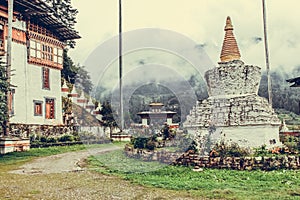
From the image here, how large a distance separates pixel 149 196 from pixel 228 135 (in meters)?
8.55

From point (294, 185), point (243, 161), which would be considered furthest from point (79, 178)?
point (294, 185)

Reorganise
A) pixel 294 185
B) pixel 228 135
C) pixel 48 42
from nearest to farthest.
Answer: pixel 294 185 < pixel 228 135 < pixel 48 42

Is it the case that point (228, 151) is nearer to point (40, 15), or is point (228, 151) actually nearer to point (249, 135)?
point (249, 135)

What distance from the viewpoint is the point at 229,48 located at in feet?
59.7

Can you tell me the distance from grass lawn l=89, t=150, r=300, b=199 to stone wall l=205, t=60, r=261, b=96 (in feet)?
20.6

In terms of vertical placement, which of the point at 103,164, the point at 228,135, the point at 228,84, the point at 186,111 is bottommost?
the point at 103,164

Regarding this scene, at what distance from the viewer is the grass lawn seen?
8461 mm

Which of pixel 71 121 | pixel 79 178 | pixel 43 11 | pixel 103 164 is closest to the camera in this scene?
pixel 79 178

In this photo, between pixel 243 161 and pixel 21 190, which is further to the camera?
pixel 243 161

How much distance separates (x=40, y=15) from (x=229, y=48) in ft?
56.9

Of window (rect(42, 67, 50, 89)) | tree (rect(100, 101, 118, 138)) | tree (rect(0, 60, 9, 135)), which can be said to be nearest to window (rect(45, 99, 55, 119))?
window (rect(42, 67, 50, 89))

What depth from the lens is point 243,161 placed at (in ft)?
38.8

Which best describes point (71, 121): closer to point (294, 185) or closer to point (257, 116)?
point (257, 116)

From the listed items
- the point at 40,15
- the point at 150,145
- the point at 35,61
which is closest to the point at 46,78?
the point at 35,61
